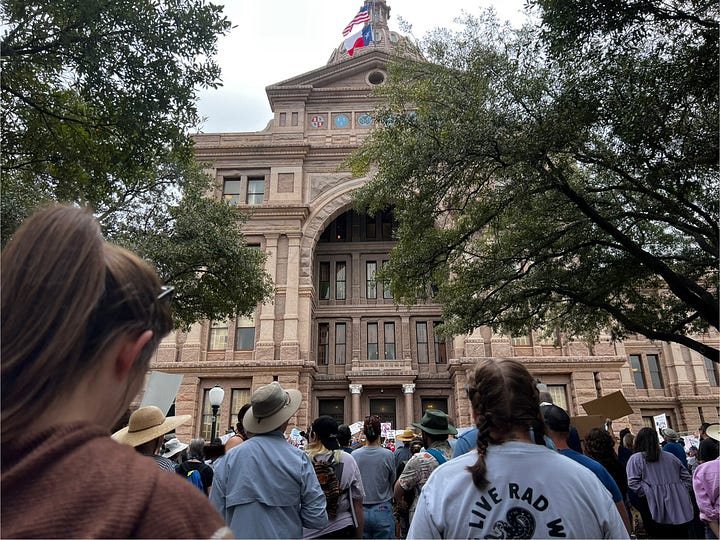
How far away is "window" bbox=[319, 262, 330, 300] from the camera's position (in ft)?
100

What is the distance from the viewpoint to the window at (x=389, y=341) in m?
28.9

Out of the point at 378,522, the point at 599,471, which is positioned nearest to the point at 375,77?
the point at 378,522

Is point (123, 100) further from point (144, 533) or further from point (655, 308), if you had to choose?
point (655, 308)

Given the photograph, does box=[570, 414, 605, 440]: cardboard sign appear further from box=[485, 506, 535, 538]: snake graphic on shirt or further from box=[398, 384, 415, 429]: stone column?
box=[398, 384, 415, 429]: stone column

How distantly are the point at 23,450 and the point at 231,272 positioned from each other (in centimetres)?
1600

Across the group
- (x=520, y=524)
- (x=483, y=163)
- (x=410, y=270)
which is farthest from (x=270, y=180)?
(x=520, y=524)

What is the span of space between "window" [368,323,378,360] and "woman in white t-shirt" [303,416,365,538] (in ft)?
79.7

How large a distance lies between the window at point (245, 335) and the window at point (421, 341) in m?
9.76

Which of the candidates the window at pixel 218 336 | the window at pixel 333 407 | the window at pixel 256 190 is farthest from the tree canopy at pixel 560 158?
the window at pixel 256 190

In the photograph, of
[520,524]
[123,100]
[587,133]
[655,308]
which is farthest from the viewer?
[655,308]

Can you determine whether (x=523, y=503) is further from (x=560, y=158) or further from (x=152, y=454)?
(x=560, y=158)

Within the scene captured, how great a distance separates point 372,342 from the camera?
29.3 m

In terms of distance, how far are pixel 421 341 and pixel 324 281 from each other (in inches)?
282

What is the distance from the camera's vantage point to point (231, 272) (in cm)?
1647
